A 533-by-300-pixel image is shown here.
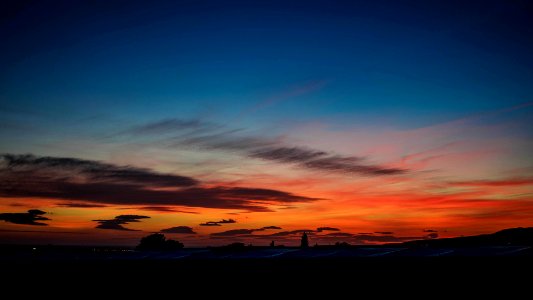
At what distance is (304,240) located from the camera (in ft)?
504

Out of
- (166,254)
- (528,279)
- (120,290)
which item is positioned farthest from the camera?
(166,254)

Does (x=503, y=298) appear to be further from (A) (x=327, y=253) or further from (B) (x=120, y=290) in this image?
(B) (x=120, y=290)

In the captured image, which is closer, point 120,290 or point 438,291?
point 438,291

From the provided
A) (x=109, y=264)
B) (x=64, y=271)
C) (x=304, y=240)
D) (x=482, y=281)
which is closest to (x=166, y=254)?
(x=109, y=264)

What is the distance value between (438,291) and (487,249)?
33.8ft

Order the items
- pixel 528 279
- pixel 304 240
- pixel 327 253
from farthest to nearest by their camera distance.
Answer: pixel 304 240 < pixel 327 253 < pixel 528 279

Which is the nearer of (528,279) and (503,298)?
(503,298)

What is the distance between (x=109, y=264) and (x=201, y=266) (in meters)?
11.8

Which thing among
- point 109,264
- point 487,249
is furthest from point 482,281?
point 109,264

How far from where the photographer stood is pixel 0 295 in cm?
3922

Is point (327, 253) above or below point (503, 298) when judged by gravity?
above

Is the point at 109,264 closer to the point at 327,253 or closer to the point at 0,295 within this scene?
the point at 0,295

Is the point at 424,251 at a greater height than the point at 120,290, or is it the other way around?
the point at 424,251

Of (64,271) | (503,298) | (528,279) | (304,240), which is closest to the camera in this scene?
(503,298)
